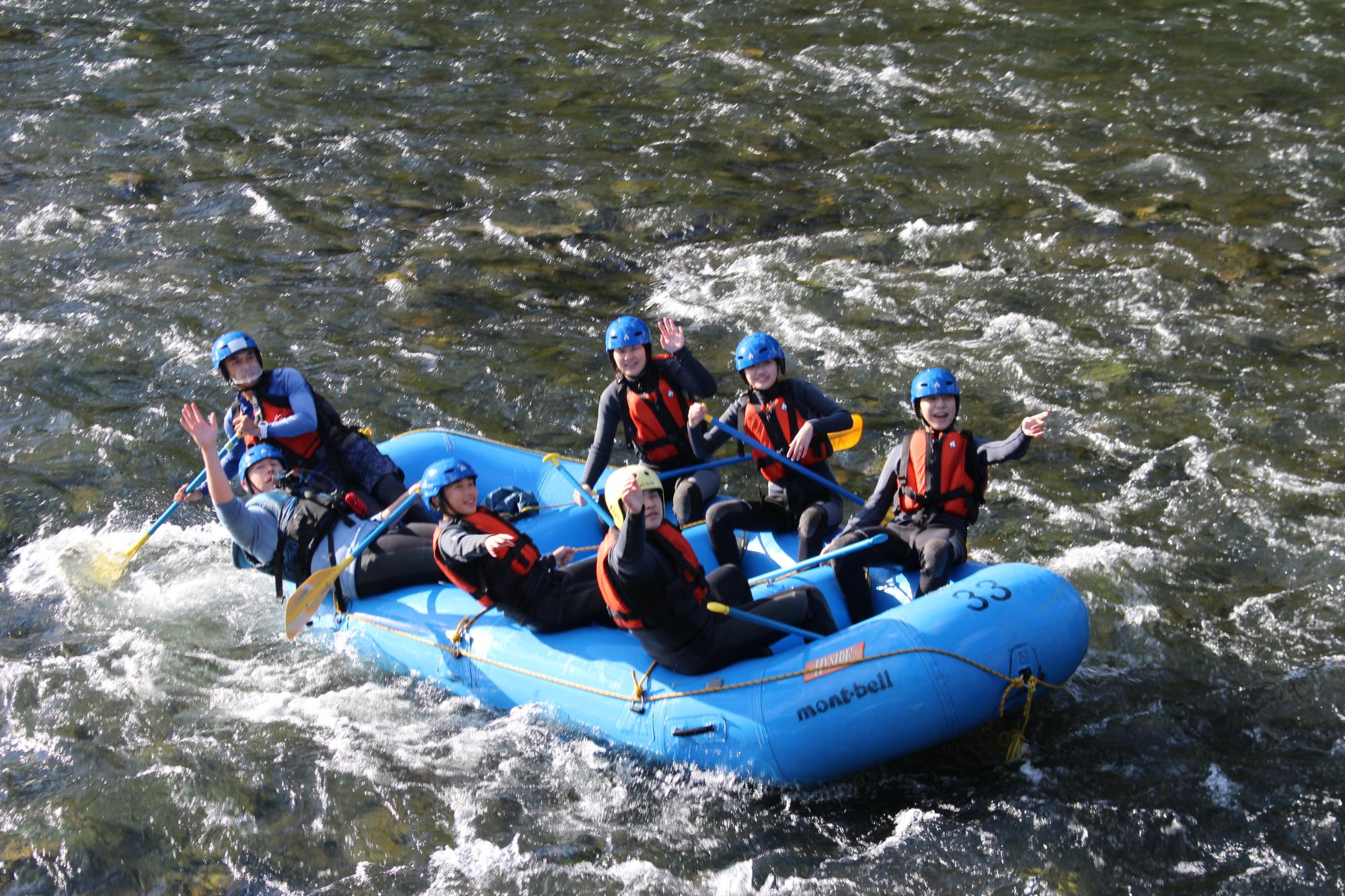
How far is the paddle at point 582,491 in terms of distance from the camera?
22.1ft

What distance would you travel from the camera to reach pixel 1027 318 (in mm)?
9758

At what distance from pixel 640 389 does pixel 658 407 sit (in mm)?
134

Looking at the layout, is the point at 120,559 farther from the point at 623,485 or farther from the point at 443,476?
the point at 623,485

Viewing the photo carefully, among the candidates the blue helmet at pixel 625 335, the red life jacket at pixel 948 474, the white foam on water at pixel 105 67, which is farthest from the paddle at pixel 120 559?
the white foam on water at pixel 105 67

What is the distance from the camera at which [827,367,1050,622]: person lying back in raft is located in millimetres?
6039

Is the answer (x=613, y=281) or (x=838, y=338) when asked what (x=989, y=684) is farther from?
(x=613, y=281)

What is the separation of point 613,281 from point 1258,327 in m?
4.89

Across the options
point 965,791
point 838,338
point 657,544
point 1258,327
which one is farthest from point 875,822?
point 1258,327

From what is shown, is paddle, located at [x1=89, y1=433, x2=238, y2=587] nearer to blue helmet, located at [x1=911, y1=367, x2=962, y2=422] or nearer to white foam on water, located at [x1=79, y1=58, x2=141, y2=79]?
blue helmet, located at [x1=911, y1=367, x2=962, y2=422]

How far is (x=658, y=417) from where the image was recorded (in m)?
7.03

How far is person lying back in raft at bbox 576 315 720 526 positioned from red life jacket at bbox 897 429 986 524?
50.3 inches

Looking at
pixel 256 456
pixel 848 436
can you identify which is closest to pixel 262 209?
pixel 256 456

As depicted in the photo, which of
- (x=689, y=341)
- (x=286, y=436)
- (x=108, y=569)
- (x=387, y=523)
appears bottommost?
(x=108, y=569)

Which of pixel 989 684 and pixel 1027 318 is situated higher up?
pixel 989 684
